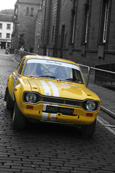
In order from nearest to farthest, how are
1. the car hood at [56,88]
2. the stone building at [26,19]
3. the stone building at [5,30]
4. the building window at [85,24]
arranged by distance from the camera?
the car hood at [56,88]
the building window at [85,24]
the stone building at [26,19]
the stone building at [5,30]

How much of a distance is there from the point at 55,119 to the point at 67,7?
30.3m

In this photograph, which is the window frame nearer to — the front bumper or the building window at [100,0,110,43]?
the building window at [100,0,110,43]

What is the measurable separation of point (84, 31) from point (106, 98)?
54.3 feet

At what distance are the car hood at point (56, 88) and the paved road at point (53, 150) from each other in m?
0.79

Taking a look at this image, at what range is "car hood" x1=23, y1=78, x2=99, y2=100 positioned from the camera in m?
6.43

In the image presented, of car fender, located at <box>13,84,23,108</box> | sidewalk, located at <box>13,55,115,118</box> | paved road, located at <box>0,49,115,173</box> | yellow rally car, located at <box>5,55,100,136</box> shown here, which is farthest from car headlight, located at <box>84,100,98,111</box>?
sidewalk, located at <box>13,55,115,118</box>

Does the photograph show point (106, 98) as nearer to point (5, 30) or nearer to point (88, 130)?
point (88, 130)

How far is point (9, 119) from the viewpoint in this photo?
25.2 feet

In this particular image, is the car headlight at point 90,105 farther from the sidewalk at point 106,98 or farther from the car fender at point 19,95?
the sidewalk at point 106,98

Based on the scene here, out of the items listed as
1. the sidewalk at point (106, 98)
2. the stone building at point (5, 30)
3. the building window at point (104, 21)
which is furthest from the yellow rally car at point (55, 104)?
the stone building at point (5, 30)

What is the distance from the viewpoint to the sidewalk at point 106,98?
10221mm

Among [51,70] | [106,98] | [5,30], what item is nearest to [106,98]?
[106,98]

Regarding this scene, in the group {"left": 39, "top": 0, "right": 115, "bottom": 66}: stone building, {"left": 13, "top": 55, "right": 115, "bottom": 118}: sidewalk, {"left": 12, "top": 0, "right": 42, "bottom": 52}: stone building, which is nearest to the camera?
{"left": 13, "top": 55, "right": 115, "bottom": 118}: sidewalk

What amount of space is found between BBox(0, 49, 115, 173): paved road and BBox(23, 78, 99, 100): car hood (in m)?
0.79
